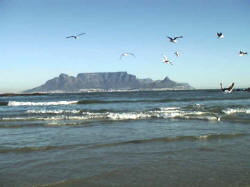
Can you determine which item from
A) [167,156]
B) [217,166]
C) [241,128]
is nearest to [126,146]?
[167,156]

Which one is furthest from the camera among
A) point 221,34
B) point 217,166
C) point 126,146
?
point 221,34

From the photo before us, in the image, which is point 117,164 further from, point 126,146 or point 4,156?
point 4,156

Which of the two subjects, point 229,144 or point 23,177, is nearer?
point 23,177

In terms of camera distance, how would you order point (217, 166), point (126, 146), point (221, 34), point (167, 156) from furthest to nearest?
1. point (221, 34)
2. point (126, 146)
3. point (167, 156)
4. point (217, 166)

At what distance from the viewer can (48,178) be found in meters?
6.93

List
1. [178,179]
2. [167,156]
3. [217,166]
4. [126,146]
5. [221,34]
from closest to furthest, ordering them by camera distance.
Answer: [178,179] → [217,166] → [167,156] → [126,146] → [221,34]

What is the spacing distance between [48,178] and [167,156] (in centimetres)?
371

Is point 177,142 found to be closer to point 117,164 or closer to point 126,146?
point 126,146

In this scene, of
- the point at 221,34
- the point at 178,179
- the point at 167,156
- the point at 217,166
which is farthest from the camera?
the point at 221,34

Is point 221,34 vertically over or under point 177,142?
over

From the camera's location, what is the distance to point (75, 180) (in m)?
6.74

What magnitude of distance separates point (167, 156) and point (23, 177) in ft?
14.0

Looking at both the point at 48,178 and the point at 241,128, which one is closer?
the point at 48,178

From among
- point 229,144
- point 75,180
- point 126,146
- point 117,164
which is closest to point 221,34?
point 229,144
